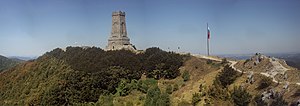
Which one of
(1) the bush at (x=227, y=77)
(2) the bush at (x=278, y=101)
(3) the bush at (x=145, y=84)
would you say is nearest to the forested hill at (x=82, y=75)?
(3) the bush at (x=145, y=84)

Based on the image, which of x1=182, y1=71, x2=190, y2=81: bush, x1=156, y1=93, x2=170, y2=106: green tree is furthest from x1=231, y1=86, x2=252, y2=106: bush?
x1=182, y1=71, x2=190, y2=81: bush

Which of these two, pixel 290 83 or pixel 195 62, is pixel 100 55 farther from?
pixel 290 83

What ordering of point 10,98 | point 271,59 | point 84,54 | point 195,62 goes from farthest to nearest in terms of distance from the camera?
1. point 84,54
2. point 10,98
3. point 195,62
4. point 271,59

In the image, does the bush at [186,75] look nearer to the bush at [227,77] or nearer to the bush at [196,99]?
the bush at [227,77]

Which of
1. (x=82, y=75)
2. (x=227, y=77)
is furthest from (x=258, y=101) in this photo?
(x=82, y=75)

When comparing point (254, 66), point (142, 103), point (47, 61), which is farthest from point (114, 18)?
point (254, 66)
